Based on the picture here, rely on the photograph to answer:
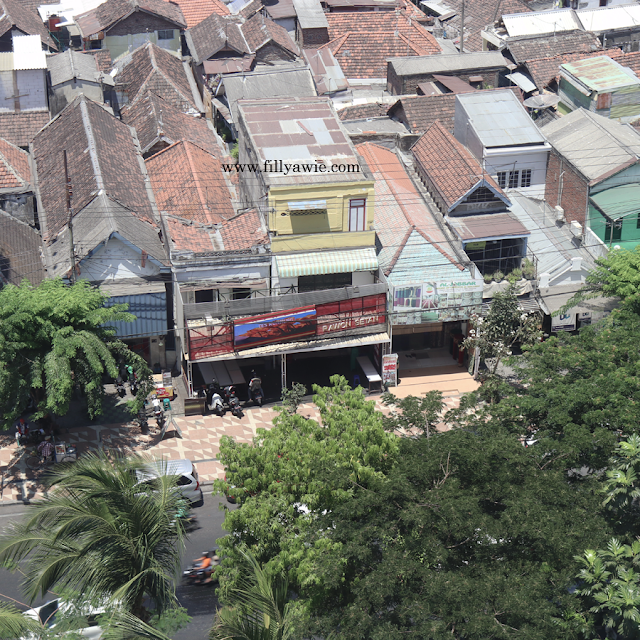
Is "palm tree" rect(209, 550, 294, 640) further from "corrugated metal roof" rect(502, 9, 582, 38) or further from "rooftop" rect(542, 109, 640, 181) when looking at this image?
"corrugated metal roof" rect(502, 9, 582, 38)

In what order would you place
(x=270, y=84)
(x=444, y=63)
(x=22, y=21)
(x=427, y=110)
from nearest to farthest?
(x=427, y=110)
(x=270, y=84)
(x=444, y=63)
(x=22, y=21)

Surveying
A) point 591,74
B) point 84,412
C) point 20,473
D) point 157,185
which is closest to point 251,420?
point 84,412

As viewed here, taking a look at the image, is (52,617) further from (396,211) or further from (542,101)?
(542,101)

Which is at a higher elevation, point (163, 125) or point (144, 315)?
point (163, 125)

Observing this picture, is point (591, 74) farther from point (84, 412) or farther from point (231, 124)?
point (84, 412)

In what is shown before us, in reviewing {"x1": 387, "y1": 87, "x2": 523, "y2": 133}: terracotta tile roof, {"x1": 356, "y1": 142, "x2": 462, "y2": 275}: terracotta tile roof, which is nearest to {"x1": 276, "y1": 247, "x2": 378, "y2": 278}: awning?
{"x1": 356, "y1": 142, "x2": 462, "y2": 275}: terracotta tile roof

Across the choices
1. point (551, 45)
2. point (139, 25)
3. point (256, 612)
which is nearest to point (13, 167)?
point (139, 25)

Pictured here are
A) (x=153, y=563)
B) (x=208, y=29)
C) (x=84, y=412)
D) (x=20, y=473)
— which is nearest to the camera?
(x=153, y=563)
